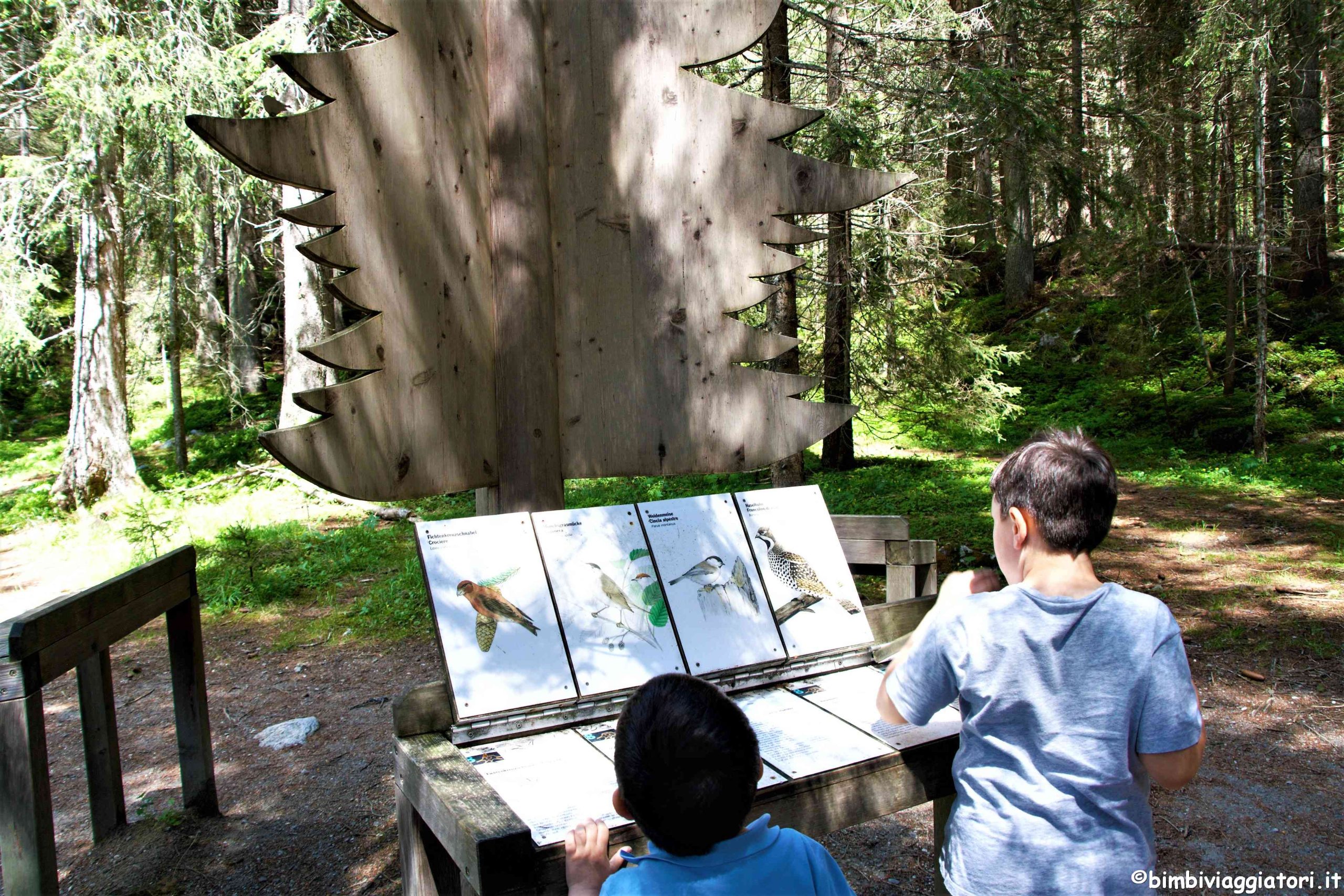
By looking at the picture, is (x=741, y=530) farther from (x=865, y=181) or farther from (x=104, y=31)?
(x=104, y=31)

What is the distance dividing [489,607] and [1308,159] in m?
17.0

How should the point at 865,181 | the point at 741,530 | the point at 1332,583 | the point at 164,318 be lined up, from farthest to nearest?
the point at 164,318
the point at 1332,583
the point at 865,181
the point at 741,530

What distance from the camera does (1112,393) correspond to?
14.7 meters

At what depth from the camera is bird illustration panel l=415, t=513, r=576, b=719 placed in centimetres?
227

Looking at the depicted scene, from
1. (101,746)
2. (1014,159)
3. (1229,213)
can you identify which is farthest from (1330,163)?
(101,746)

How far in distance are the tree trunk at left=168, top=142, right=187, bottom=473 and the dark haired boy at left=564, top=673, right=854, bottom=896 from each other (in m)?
11.0

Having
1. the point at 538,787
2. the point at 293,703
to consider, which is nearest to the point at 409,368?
the point at 538,787

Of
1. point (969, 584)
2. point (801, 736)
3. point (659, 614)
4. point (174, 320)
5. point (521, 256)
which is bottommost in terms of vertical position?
point (801, 736)

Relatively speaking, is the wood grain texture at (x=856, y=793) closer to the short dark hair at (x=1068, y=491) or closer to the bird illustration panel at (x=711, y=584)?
the bird illustration panel at (x=711, y=584)

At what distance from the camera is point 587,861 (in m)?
1.66

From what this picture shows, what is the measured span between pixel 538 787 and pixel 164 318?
12.5 meters

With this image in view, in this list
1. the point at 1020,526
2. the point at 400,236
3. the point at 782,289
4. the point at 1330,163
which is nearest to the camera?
the point at 1020,526

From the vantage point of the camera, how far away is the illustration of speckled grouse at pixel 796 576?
9.14 ft

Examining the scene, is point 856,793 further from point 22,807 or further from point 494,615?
point 22,807
